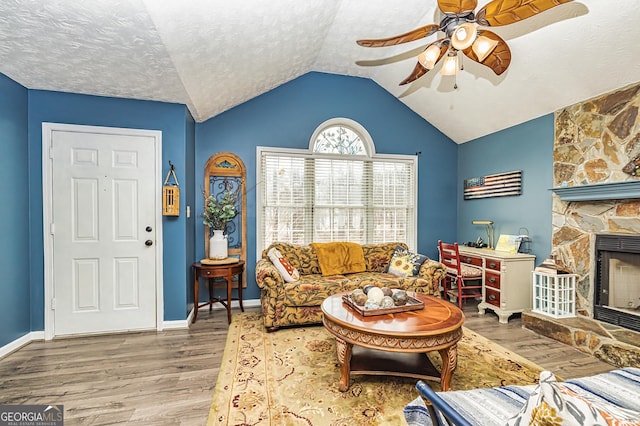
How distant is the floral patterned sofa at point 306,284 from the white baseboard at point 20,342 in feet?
7.50

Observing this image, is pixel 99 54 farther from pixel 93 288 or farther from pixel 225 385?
pixel 225 385

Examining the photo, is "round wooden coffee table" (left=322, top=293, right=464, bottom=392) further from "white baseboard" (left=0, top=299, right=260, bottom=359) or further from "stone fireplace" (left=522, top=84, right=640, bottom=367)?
"white baseboard" (left=0, top=299, right=260, bottom=359)

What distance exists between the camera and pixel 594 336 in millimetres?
2691

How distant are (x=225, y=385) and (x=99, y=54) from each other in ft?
9.26

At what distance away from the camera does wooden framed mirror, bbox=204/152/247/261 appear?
13.6 ft

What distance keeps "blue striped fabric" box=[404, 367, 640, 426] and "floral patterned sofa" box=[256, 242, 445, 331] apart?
2.16 metres

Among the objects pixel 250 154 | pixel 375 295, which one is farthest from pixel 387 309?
pixel 250 154

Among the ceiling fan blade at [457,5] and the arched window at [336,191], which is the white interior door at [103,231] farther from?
the ceiling fan blade at [457,5]

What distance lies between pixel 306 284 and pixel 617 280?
327cm

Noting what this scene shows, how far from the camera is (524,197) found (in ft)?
13.1

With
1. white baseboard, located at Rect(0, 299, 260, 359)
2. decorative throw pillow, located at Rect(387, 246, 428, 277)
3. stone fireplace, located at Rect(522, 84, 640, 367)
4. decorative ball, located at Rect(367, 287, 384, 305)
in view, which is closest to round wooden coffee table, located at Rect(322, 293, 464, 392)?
decorative ball, located at Rect(367, 287, 384, 305)

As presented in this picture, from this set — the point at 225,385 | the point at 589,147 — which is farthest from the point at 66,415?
the point at 589,147

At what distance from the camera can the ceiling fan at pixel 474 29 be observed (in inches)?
73.5

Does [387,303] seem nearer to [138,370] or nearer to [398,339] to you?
[398,339]
